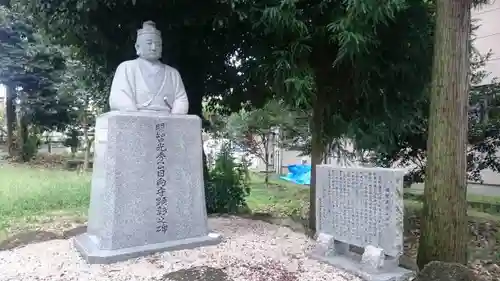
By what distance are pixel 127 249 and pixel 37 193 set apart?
659 centimetres

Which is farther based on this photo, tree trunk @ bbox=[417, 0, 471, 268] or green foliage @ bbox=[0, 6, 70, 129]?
green foliage @ bbox=[0, 6, 70, 129]

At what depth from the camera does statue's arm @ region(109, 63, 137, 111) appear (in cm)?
438

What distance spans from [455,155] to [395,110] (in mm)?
2691

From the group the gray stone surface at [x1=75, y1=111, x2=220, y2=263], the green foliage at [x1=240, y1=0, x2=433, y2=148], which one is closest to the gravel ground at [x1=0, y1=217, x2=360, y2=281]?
the gray stone surface at [x1=75, y1=111, x2=220, y2=263]

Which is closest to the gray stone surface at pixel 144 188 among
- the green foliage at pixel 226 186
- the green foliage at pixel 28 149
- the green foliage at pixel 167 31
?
the green foliage at pixel 167 31

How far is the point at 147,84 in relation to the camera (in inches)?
180

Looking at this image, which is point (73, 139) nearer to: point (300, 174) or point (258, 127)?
point (258, 127)

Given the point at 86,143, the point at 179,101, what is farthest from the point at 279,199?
the point at 86,143

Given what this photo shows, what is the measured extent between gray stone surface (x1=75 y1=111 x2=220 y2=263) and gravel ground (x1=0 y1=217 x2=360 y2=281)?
0.18m

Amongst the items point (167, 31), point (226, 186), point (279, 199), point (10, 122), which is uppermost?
point (167, 31)

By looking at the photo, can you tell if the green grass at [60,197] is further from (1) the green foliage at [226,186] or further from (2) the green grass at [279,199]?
(1) the green foliage at [226,186]

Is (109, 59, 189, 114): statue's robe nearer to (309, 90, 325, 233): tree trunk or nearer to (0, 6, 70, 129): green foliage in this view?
(309, 90, 325, 233): tree trunk

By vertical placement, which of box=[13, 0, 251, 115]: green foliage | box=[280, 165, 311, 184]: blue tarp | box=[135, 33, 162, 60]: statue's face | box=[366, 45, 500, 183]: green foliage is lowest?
box=[280, 165, 311, 184]: blue tarp

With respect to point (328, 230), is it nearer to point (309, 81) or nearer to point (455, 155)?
point (455, 155)
